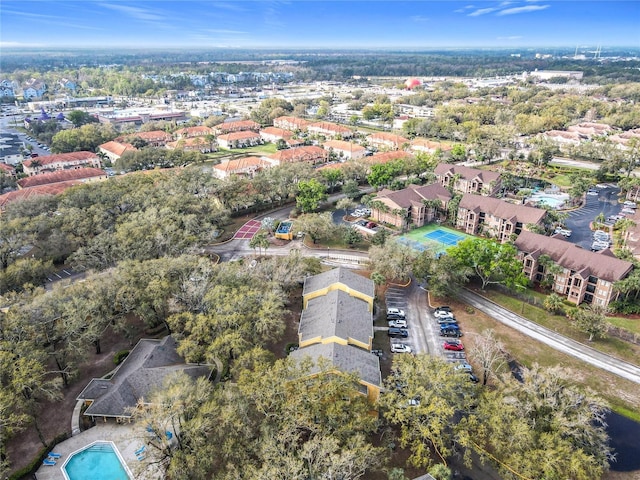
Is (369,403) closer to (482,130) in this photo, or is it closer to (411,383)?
(411,383)

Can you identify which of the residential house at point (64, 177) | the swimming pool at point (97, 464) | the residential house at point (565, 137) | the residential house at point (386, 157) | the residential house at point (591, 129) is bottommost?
the swimming pool at point (97, 464)

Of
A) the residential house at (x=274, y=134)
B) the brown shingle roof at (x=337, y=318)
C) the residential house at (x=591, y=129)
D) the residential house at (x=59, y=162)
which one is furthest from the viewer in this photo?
the residential house at (x=274, y=134)

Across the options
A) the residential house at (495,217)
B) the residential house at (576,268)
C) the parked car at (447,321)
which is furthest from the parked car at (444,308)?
the residential house at (495,217)

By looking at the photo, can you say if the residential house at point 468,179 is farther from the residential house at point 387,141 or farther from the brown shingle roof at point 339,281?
the brown shingle roof at point 339,281

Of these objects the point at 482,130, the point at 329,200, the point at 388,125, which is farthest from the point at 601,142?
the point at 329,200

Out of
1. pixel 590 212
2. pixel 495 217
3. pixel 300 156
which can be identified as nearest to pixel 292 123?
pixel 300 156

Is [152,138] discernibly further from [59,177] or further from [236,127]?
[59,177]

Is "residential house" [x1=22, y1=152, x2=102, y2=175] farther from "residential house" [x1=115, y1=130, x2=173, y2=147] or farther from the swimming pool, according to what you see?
the swimming pool
